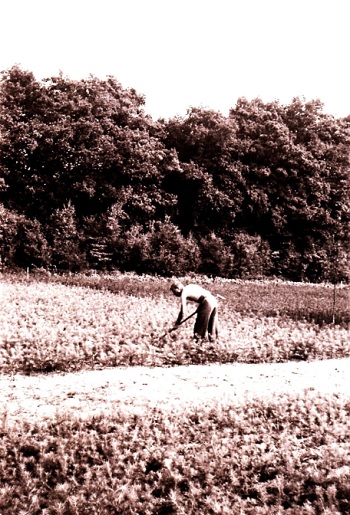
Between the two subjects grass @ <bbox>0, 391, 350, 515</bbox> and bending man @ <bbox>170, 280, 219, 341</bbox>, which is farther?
bending man @ <bbox>170, 280, 219, 341</bbox>

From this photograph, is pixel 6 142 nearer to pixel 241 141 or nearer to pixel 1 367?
pixel 241 141

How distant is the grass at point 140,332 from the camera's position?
10.9m

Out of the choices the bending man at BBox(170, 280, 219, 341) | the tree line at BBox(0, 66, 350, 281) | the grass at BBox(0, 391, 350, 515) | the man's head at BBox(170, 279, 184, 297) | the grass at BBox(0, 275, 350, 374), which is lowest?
the grass at BBox(0, 391, 350, 515)

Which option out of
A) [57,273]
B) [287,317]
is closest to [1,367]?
[287,317]

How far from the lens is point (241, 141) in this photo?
34.4 metres

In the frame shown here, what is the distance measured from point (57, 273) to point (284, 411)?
850 inches

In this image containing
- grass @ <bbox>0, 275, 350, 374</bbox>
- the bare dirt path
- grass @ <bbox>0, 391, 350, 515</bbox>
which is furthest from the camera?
grass @ <bbox>0, 275, 350, 374</bbox>

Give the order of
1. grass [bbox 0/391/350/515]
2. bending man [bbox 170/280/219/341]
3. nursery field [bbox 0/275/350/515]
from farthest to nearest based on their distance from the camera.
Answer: bending man [bbox 170/280/219/341]
nursery field [bbox 0/275/350/515]
grass [bbox 0/391/350/515]

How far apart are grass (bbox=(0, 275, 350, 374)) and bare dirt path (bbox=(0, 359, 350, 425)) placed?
603 millimetres

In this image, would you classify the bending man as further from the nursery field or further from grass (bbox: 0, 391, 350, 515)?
grass (bbox: 0, 391, 350, 515)

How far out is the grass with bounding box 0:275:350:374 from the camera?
35.7 feet

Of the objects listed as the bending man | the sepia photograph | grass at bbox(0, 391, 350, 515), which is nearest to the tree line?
the sepia photograph

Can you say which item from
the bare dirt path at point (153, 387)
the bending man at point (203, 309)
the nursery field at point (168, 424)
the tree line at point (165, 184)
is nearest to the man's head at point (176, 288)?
the bending man at point (203, 309)

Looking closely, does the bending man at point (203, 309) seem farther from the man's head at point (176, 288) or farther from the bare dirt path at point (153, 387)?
the bare dirt path at point (153, 387)
